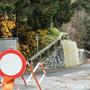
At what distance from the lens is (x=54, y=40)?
3850 centimetres

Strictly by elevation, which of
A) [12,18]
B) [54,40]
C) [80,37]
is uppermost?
[12,18]

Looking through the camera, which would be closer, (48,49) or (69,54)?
(48,49)

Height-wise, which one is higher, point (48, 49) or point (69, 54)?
point (48, 49)

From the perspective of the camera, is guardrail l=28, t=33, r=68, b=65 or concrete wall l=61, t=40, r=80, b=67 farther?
concrete wall l=61, t=40, r=80, b=67

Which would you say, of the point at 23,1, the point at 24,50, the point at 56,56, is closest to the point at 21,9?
the point at 23,1

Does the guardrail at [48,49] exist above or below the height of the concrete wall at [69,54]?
above

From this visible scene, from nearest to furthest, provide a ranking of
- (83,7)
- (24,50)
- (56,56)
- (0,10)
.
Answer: (0,10) < (24,50) < (56,56) < (83,7)

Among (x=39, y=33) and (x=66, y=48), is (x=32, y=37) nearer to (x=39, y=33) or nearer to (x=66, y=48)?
(x=39, y=33)

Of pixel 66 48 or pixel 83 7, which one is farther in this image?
pixel 83 7

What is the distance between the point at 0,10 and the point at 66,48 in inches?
451

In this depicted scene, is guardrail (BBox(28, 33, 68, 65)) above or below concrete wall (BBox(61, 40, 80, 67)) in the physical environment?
above

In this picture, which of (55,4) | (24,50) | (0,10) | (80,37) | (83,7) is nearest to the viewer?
(0,10)

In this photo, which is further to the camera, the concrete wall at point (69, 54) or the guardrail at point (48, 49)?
the concrete wall at point (69, 54)

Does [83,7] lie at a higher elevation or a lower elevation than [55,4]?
lower
